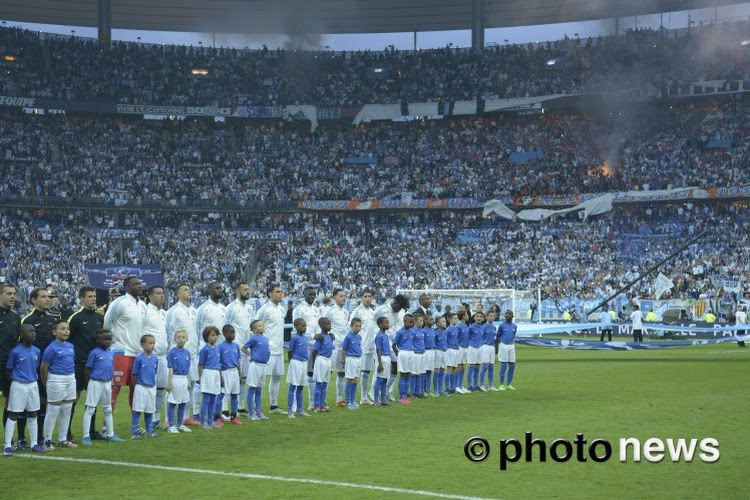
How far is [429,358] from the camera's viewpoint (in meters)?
19.9

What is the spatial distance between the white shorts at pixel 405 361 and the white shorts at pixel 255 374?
375 centimetres

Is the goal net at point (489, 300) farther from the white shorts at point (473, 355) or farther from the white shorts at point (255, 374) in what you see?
the white shorts at point (255, 374)

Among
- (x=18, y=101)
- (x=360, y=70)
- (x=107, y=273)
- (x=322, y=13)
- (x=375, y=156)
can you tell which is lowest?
(x=107, y=273)

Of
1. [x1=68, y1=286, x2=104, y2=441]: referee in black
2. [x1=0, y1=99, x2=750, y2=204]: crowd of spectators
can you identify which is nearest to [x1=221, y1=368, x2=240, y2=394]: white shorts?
[x1=68, y1=286, x2=104, y2=441]: referee in black

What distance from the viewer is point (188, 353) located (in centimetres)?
1466

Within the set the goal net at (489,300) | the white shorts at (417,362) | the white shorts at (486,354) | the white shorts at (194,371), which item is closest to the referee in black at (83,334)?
the white shorts at (194,371)

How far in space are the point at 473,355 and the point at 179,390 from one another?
8.51 m

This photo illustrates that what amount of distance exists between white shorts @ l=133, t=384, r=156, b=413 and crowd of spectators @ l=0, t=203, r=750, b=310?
34342 millimetres

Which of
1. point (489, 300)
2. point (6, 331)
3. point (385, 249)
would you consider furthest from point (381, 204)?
point (6, 331)

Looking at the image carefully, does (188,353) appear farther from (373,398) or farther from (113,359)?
(373,398)

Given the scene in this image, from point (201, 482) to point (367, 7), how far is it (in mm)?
54981

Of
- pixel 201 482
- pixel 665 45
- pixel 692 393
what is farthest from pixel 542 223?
pixel 201 482

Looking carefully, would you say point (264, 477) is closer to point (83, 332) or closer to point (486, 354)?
point (83, 332)

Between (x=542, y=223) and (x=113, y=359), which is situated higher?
(x=542, y=223)
